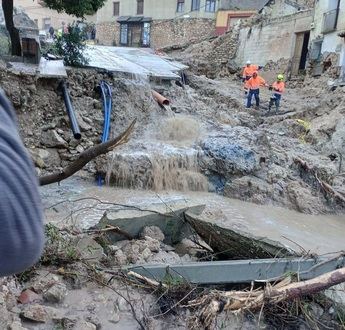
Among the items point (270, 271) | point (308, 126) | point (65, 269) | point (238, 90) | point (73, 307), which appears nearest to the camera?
A: point (73, 307)

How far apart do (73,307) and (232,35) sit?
21914 millimetres

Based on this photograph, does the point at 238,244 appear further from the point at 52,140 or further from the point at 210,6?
the point at 210,6

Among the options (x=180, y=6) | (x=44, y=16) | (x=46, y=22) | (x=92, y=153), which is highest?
(x=180, y=6)

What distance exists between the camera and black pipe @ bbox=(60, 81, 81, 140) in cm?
795

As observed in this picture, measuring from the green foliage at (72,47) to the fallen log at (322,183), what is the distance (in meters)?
5.57

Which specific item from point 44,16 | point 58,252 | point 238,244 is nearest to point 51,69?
point 58,252

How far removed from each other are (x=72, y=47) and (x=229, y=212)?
18.8ft

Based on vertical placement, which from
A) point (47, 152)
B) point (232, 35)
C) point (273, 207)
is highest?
point (232, 35)

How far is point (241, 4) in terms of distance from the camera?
3188 centimetres

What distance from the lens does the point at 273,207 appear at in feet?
26.6

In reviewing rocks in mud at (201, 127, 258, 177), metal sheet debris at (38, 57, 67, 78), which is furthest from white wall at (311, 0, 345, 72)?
metal sheet debris at (38, 57, 67, 78)

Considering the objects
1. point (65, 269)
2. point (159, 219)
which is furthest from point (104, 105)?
point (65, 269)

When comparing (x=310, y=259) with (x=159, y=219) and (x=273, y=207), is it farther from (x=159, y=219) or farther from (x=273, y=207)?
(x=273, y=207)

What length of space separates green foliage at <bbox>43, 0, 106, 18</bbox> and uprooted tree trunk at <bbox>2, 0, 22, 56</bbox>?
3.79 ft
